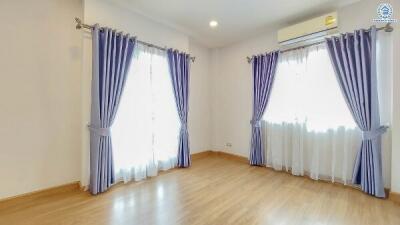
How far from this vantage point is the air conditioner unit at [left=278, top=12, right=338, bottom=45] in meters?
2.83

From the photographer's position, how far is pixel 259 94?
3.87 metres

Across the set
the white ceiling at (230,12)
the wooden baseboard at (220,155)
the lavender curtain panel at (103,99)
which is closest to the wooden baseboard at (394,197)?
the wooden baseboard at (220,155)

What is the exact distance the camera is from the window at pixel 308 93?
2.98 m

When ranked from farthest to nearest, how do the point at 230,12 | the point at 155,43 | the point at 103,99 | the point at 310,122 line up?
the point at 155,43, the point at 310,122, the point at 230,12, the point at 103,99

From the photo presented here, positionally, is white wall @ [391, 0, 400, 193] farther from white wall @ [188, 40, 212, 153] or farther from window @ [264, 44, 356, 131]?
white wall @ [188, 40, 212, 153]

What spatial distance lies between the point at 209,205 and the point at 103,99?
196 cm

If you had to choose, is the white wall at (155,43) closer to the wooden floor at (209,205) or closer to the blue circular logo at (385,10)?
the wooden floor at (209,205)

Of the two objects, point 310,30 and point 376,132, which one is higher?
point 310,30

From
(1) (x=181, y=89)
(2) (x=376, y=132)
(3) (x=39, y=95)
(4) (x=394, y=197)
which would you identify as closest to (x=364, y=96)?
(2) (x=376, y=132)

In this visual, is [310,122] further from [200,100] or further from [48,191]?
[48,191]

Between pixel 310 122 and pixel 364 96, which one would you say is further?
pixel 310 122

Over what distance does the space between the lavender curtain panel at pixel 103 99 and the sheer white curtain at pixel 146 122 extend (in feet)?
0.67

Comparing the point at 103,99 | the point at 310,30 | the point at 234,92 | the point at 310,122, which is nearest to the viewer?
the point at 103,99

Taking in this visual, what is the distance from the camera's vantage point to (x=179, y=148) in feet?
12.4
